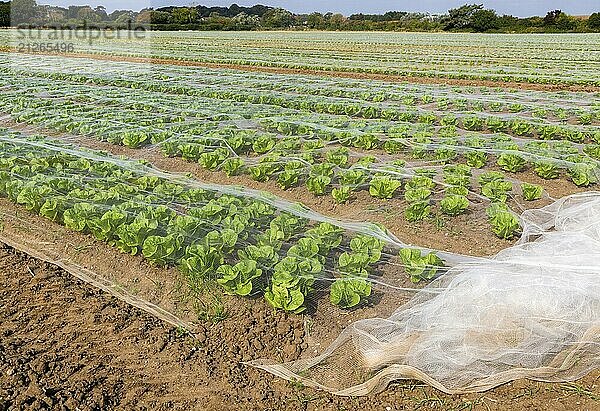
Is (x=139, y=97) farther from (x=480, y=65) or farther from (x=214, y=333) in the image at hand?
(x=480, y=65)

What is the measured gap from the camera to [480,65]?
23969 mm

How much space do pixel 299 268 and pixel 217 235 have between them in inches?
34.2

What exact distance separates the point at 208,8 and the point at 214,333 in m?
94.6

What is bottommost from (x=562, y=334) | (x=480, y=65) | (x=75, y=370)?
(x=75, y=370)

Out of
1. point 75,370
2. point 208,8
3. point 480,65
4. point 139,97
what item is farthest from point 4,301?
point 208,8

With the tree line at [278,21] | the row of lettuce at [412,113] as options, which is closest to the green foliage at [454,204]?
the row of lettuce at [412,113]

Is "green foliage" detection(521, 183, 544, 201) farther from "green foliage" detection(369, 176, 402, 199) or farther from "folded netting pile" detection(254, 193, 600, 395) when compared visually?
"folded netting pile" detection(254, 193, 600, 395)

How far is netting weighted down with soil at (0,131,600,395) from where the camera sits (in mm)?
3627

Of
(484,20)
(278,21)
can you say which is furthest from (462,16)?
(278,21)

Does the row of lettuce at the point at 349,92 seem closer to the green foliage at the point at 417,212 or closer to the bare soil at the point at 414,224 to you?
the bare soil at the point at 414,224

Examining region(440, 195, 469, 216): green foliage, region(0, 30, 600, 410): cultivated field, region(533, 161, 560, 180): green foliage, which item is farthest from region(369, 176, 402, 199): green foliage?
region(533, 161, 560, 180): green foliage

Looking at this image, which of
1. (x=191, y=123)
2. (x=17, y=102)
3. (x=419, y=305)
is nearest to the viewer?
(x=419, y=305)

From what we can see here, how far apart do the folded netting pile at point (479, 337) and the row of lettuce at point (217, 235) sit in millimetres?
484

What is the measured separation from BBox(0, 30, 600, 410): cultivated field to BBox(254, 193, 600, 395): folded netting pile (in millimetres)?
13
